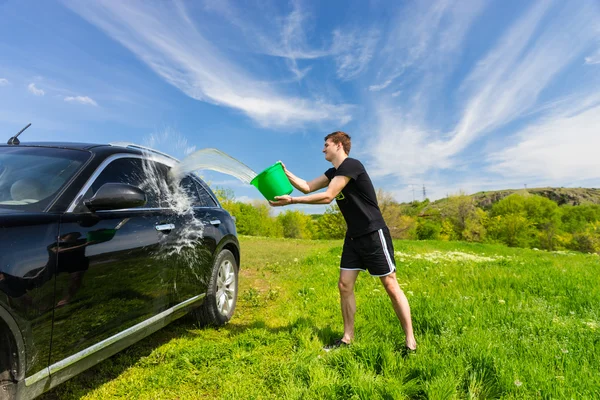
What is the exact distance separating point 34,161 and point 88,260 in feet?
3.38

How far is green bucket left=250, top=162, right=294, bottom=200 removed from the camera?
10.3 ft

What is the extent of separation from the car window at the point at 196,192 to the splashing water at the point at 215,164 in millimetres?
187

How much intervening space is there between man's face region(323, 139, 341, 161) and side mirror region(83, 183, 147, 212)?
1.82m

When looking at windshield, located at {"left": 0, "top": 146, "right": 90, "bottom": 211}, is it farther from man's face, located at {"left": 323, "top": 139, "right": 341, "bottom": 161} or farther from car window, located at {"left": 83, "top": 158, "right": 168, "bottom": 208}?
man's face, located at {"left": 323, "top": 139, "right": 341, "bottom": 161}

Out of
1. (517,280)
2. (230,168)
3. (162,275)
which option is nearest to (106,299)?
(162,275)

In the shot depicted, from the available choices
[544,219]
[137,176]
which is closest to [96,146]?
[137,176]

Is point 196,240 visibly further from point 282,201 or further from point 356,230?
point 356,230

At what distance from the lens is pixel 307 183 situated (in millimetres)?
3781

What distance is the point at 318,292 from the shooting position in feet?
17.9

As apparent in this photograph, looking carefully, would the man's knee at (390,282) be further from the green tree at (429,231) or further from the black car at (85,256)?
the green tree at (429,231)

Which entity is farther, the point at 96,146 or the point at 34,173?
the point at 96,146

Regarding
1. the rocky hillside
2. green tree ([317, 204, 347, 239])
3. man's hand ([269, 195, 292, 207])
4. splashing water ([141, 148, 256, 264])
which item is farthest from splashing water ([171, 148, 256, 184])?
the rocky hillside

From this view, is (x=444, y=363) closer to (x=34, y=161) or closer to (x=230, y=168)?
(x=230, y=168)

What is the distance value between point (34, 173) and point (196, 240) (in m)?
1.49
